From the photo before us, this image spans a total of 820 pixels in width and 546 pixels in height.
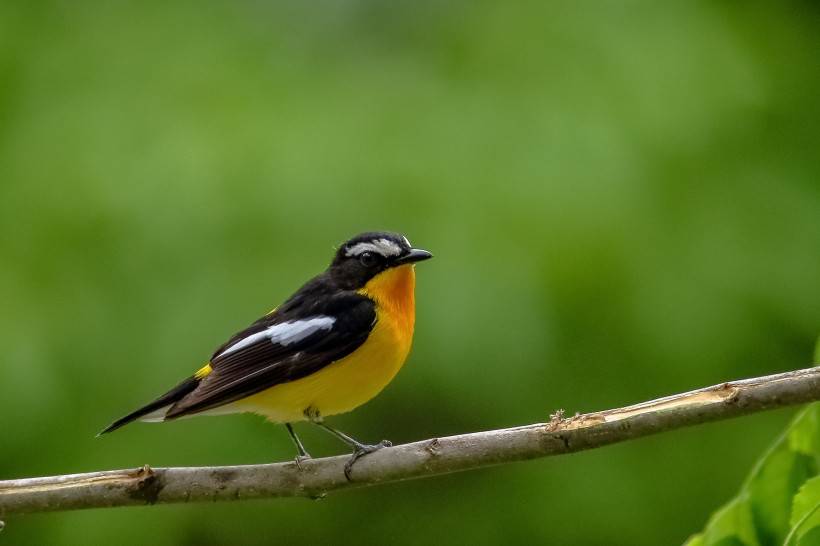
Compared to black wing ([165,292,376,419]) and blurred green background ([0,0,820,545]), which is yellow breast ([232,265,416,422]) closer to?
black wing ([165,292,376,419])

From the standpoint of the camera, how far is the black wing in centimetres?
414

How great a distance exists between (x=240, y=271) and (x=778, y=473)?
3165mm

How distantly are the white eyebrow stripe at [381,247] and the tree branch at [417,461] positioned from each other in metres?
1.22

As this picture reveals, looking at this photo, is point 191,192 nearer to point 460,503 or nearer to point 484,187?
point 484,187

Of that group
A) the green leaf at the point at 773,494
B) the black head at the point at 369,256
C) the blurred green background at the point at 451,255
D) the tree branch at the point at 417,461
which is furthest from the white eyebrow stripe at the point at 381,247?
the green leaf at the point at 773,494

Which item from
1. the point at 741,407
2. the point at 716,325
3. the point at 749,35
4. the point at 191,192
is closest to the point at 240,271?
the point at 191,192

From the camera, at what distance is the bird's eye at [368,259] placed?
4.80 meters

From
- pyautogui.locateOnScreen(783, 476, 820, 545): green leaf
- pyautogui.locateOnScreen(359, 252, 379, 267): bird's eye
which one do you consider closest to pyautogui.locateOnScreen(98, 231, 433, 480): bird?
pyautogui.locateOnScreen(359, 252, 379, 267): bird's eye

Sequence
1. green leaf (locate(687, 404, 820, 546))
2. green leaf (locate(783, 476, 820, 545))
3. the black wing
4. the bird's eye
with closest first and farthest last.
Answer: green leaf (locate(783, 476, 820, 545))
green leaf (locate(687, 404, 820, 546))
the black wing
the bird's eye

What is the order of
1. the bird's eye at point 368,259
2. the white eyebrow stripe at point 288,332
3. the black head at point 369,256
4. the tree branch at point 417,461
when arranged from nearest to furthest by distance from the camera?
the tree branch at point 417,461, the white eyebrow stripe at point 288,332, the black head at point 369,256, the bird's eye at point 368,259

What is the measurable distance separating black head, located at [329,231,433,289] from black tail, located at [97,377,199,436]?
896mm

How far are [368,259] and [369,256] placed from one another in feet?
0.09

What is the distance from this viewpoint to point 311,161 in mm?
5453

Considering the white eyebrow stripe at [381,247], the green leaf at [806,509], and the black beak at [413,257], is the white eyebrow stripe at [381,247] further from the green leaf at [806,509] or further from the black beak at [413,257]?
the green leaf at [806,509]
